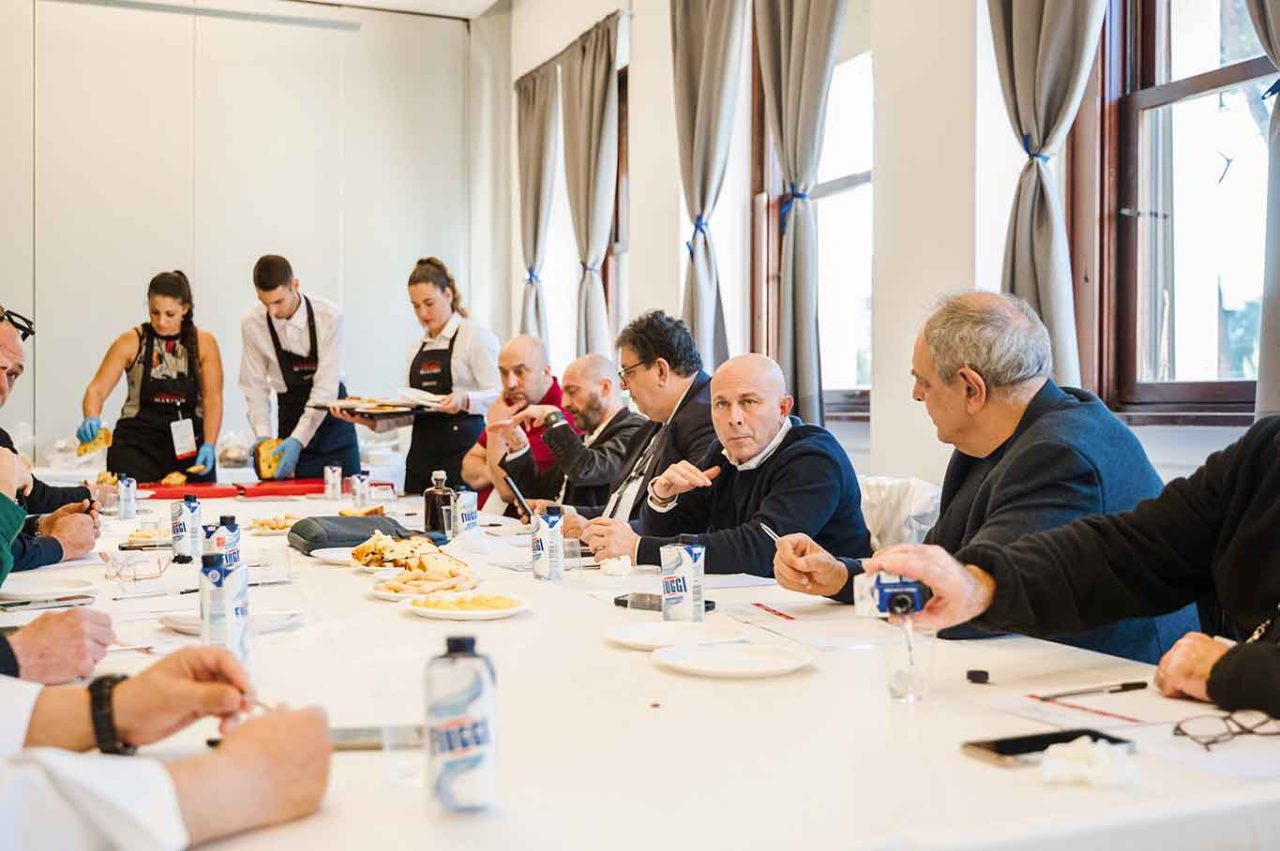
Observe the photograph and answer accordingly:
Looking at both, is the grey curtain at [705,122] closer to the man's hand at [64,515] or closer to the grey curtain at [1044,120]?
the grey curtain at [1044,120]

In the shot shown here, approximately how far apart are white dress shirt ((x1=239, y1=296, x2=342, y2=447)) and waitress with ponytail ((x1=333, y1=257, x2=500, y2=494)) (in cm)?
38

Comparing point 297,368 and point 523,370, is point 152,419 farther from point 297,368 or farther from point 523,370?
Result: point 523,370

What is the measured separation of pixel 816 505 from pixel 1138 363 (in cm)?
170

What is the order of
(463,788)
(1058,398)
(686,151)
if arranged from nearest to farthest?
(463,788)
(1058,398)
(686,151)

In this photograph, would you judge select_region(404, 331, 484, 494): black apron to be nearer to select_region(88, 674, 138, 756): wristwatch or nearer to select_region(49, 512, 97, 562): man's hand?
select_region(49, 512, 97, 562): man's hand

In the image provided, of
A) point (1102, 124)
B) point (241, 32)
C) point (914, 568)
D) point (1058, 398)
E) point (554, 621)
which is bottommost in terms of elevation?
point (554, 621)

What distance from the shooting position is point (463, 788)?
1.15 m

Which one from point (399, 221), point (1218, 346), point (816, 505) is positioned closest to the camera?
point (816, 505)

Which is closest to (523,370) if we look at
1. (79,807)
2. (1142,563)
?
(1142,563)

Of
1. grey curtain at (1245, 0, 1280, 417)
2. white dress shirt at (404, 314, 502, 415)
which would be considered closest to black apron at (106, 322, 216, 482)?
white dress shirt at (404, 314, 502, 415)

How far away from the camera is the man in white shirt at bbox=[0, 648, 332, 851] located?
1022 millimetres

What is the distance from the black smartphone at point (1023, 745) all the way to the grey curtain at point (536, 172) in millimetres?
6976

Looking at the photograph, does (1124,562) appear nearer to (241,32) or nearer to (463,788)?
(463,788)

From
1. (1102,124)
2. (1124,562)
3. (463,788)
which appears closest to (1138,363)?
(1102,124)
